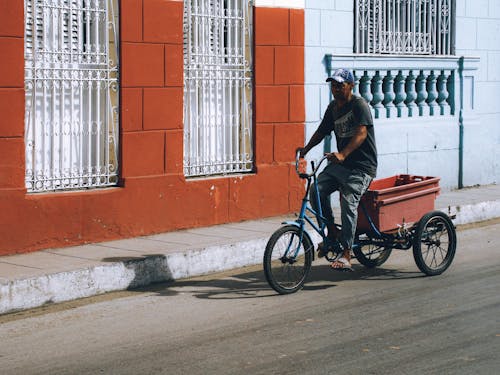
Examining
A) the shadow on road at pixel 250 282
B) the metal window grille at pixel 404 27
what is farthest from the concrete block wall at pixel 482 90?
the shadow on road at pixel 250 282

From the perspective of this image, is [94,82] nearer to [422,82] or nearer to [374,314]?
[374,314]

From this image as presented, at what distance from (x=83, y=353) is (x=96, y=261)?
2455mm

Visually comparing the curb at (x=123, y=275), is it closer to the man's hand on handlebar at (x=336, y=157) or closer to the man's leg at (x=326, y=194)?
the man's leg at (x=326, y=194)

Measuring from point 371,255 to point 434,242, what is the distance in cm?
68

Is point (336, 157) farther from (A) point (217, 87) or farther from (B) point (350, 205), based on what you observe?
(A) point (217, 87)

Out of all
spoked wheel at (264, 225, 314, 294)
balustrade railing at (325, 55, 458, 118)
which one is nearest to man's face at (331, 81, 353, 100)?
spoked wheel at (264, 225, 314, 294)

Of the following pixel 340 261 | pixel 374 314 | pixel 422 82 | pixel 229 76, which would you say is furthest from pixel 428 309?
pixel 422 82

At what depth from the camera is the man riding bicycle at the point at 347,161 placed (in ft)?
29.3

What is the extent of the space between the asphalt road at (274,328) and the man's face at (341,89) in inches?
62.2

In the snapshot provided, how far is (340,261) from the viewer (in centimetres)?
894

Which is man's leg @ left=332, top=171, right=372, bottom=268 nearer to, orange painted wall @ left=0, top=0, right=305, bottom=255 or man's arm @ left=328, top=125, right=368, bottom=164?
man's arm @ left=328, top=125, right=368, bottom=164

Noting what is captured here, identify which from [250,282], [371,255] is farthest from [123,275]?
[371,255]

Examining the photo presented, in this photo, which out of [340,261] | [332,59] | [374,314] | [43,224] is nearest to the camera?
[374,314]

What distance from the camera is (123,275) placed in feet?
29.9
